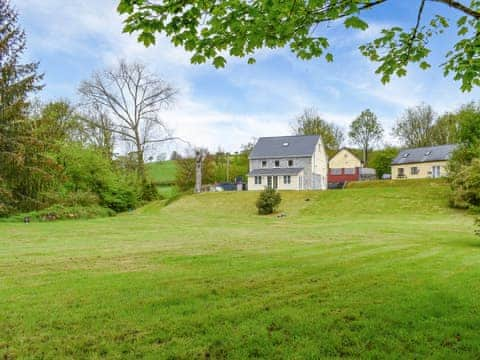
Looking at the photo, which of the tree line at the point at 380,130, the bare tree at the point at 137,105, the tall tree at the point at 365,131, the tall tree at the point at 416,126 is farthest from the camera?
the tall tree at the point at 365,131

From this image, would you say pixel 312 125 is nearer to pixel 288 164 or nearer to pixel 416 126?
pixel 288 164

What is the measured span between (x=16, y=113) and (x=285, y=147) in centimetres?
3040

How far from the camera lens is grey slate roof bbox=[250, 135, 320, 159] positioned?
43.9 m

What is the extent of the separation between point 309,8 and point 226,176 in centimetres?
5024

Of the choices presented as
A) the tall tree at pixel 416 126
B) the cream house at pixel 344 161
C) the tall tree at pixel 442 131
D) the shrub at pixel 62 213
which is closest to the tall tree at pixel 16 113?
the shrub at pixel 62 213

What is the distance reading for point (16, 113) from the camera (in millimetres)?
22672

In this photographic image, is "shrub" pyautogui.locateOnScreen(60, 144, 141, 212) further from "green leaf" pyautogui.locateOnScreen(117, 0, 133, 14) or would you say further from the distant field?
the distant field

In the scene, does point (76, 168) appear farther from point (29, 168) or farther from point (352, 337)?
point (352, 337)

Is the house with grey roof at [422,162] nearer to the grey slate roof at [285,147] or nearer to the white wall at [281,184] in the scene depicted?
the grey slate roof at [285,147]

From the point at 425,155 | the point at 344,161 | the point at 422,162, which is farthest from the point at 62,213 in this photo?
the point at 344,161

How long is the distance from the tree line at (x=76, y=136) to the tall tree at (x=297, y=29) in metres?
20.8

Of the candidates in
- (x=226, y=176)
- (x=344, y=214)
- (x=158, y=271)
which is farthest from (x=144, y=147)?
(x=158, y=271)

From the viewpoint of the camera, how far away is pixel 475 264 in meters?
7.78

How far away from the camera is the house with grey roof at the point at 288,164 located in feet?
140
